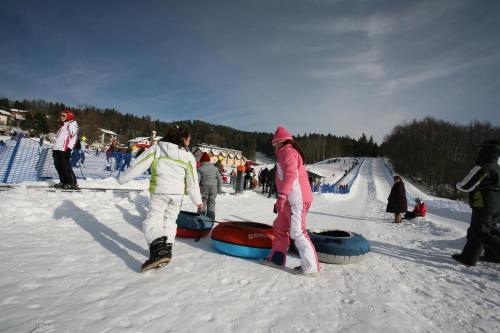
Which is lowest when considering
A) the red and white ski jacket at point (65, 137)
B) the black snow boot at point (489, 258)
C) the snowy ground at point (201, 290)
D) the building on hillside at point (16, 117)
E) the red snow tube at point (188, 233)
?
the snowy ground at point (201, 290)

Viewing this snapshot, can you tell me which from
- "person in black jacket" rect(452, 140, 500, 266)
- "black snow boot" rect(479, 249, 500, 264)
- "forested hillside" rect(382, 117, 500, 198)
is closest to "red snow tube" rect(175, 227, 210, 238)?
"person in black jacket" rect(452, 140, 500, 266)

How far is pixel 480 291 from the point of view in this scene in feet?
11.9

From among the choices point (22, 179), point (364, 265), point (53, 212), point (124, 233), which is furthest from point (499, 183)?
point (22, 179)

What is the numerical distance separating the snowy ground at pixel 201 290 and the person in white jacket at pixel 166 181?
0.47 m

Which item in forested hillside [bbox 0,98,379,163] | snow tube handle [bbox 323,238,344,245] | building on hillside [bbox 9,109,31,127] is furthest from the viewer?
forested hillside [bbox 0,98,379,163]

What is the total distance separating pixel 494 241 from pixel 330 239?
8.52 feet

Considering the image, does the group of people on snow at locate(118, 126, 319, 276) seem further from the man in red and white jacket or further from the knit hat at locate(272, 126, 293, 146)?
the man in red and white jacket

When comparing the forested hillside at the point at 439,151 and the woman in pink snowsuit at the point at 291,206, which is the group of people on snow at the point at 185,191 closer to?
the woman in pink snowsuit at the point at 291,206

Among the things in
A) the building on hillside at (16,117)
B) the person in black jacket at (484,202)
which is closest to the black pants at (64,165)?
the person in black jacket at (484,202)

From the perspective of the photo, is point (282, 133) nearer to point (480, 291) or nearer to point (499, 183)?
point (480, 291)

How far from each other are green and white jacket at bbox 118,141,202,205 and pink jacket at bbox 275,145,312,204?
1155mm

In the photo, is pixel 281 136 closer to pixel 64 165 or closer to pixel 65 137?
pixel 65 137

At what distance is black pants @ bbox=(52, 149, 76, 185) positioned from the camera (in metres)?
6.68

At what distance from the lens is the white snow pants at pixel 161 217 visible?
132 inches
